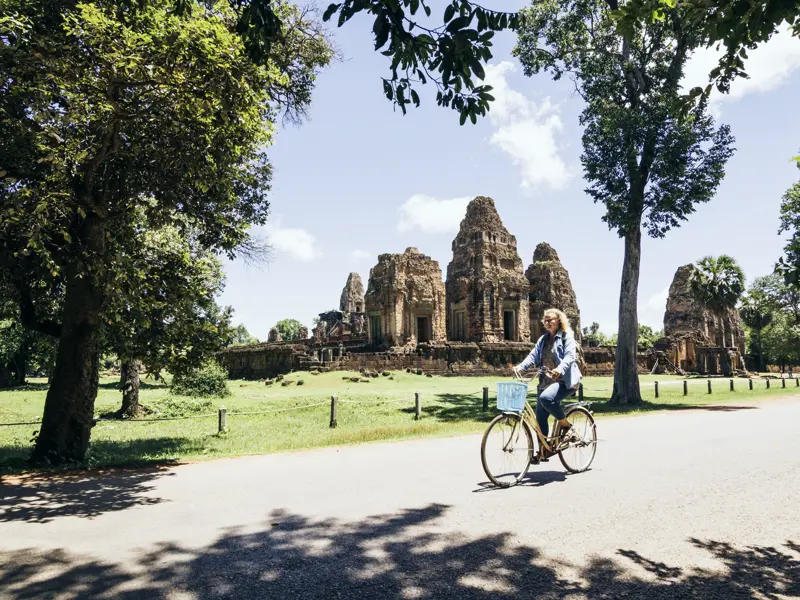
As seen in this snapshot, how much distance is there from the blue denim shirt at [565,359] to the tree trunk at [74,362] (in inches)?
265

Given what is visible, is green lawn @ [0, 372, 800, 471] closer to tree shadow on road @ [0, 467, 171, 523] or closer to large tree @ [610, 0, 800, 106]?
tree shadow on road @ [0, 467, 171, 523]

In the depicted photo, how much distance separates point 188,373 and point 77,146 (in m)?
4.52

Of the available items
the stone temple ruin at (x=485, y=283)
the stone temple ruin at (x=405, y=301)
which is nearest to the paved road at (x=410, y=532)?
the stone temple ruin at (x=405, y=301)

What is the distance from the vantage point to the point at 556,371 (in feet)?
20.9

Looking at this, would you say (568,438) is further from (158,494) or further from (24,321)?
(24,321)

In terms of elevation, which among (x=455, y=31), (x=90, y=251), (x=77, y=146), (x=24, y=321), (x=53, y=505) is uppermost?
(x=77, y=146)

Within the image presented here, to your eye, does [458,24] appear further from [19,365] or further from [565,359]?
[19,365]

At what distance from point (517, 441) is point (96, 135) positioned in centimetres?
737

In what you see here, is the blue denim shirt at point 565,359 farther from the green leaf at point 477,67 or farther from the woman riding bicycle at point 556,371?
the green leaf at point 477,67

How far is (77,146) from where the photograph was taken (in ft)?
26.1

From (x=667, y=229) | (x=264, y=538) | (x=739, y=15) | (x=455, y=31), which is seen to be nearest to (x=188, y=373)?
(x=264, y=538)

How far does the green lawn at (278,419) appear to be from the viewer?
1128 cm

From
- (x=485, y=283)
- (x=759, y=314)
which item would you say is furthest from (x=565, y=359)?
(x=759, y=314)

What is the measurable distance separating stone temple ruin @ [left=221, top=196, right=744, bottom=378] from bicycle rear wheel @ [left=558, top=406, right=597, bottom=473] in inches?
985
